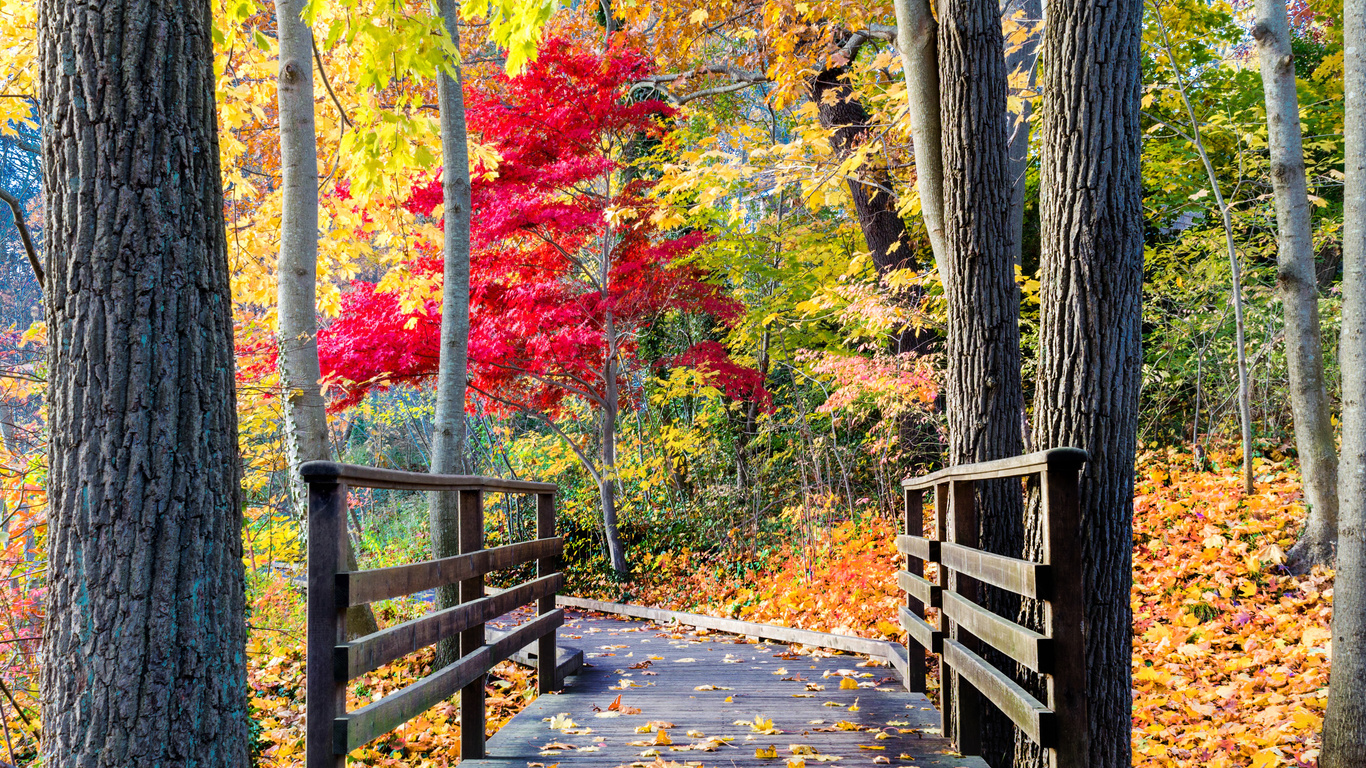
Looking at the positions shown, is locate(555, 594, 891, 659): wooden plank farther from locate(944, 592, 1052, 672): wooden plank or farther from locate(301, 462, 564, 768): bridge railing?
Answer: locate(301, 462, 564, 768): bridge railing

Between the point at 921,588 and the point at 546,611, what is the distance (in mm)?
2226

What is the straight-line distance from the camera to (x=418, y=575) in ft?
10.3

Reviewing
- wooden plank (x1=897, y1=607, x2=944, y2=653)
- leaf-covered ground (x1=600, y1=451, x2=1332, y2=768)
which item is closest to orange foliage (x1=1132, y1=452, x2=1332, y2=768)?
leaf-covered ground (x1=600, y1=451, x2=1332, y2=768)

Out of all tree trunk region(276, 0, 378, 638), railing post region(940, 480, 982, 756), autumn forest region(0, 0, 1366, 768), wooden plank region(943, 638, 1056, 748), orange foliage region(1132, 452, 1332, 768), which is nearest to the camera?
autumn forest region(0, 0, 1366, 768)

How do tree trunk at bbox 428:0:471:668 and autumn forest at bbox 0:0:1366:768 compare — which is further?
tree trunk at bbox 428:0:471:668

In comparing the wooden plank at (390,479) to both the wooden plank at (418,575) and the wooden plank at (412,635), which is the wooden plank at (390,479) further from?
the wooden plank at (412,635)

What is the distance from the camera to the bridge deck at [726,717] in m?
3.68

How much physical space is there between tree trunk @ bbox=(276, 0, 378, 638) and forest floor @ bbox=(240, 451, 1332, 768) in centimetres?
137

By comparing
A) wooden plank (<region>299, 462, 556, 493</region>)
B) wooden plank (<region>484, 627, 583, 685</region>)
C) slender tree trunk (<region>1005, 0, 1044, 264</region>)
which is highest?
slender tree trunk (<region>1005, 0, 1044, 264</region>)

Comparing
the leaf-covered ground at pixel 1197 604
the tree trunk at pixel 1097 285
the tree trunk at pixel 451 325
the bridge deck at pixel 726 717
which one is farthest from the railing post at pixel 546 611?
the leaf-covered ground at pixel 1197 604

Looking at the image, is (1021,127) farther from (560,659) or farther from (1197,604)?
(560,659)

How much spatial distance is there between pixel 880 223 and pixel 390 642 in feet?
26.2

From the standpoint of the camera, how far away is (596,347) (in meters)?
10.2

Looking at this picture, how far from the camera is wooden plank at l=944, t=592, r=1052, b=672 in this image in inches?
101
